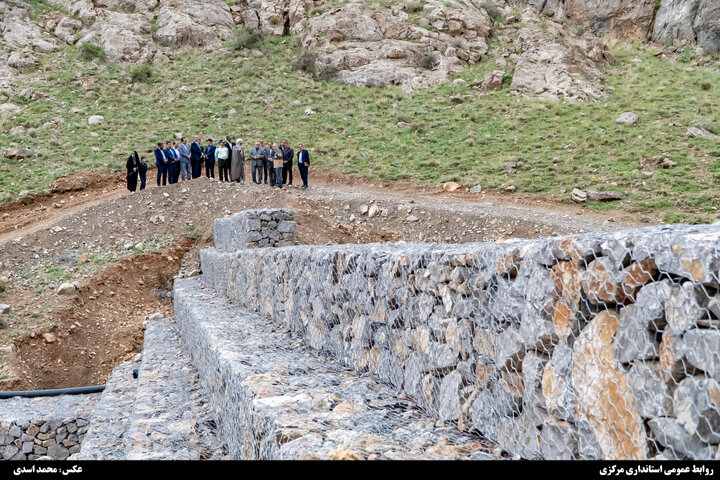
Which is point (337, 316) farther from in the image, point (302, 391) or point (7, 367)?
point (7, 367)

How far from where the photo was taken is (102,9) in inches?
1334

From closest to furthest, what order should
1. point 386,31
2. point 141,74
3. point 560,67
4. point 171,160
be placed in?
point 171,160, point 560,67, point 141,74, point 386,31

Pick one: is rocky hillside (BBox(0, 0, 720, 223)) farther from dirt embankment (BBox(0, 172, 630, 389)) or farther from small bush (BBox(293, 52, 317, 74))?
dirt embankment (BBox(0, 172, 630, 389))

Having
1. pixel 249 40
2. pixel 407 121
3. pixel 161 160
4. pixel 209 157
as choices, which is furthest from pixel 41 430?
pixel 249 40

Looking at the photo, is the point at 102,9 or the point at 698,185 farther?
the point at 102,9

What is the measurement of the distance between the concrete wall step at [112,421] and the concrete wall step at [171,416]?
1.05 feet

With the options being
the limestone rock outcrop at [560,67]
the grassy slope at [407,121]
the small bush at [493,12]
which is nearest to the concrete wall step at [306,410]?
the grassy slope at [407,121]

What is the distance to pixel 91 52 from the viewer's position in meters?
30.0

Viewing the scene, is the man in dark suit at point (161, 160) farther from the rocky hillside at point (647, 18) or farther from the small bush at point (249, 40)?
the rocky hillside at point (647, 18)

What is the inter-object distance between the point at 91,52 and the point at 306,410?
32.0 m

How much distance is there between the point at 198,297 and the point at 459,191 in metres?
9.96

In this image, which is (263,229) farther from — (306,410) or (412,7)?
(412,7)
